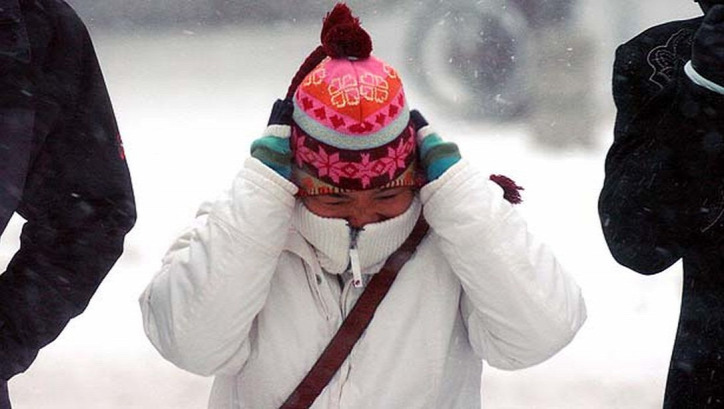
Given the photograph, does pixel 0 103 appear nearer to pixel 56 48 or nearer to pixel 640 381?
pixel 56 48

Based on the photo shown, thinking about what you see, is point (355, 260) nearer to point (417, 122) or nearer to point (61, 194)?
point (417, 122)

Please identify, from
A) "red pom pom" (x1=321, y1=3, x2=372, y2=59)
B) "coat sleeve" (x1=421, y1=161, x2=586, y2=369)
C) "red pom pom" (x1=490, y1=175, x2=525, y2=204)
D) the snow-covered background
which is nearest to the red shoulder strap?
"coat sleeve" (x1=421, y1=161, x2=586, y2=369)

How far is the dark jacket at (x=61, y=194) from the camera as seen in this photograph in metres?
2.33

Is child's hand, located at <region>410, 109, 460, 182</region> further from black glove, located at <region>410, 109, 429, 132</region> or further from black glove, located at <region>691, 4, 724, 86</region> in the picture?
black glove, located at <region>691, 4, 724, 86</region>

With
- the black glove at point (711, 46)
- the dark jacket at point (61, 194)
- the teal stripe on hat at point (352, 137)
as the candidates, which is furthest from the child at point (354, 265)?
the black glove at point (711, 46)

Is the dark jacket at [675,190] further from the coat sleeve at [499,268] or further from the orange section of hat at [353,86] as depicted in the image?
the orange section of hat at [353,86]

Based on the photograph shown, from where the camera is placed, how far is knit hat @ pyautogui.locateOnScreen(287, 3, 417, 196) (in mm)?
2217

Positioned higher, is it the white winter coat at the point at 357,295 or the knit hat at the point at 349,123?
the knit hat at the point at 349,123

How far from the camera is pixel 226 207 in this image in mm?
2266

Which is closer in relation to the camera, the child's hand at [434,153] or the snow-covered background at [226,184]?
the child's hand at [434,153]

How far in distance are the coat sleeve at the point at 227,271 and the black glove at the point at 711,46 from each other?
70cm

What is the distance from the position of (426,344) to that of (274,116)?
18.2 inches

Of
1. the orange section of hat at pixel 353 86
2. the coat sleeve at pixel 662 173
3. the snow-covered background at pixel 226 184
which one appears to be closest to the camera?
the orange section of hat at pixel 353 86

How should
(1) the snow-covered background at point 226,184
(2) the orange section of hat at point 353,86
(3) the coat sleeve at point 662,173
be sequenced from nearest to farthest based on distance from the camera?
(2) the orange section of hat at point 353,86, (3) the coat sleeve at point 662,173, (1) the snow-covered background at point 226,184
